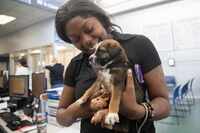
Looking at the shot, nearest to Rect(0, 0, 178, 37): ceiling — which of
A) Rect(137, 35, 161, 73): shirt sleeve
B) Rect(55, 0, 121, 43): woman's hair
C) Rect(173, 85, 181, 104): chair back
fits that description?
Rect(173, 85, 181, 104): chair back

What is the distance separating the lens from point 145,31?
9.57 feet

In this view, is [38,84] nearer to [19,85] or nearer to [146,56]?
[19,85]

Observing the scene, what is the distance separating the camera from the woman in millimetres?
597

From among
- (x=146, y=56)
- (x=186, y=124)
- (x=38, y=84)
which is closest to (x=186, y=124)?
(x=186, y=124)

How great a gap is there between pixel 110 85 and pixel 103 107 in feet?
0.21

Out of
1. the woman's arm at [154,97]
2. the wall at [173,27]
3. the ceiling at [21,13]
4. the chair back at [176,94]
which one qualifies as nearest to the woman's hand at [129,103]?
the woman's arm at [154,97]

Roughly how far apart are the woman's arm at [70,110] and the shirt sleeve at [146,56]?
0.22 metres

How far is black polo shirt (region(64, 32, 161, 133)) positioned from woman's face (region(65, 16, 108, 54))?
5cm

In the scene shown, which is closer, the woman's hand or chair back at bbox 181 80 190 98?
the woman's hand

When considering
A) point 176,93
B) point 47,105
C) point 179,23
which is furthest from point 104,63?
point 179,23

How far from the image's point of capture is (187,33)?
2.52m

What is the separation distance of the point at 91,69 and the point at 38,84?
1730 millimetres

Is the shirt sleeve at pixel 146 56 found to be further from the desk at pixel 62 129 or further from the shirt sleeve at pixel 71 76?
the desk at pixel 62 129

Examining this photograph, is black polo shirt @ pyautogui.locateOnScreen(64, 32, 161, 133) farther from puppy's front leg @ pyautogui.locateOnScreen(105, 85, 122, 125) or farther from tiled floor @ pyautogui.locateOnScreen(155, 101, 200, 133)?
tiled floor @ pyautogui.locateOnScreen(155, 101, 200, 133)
